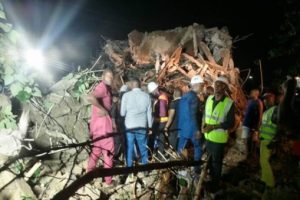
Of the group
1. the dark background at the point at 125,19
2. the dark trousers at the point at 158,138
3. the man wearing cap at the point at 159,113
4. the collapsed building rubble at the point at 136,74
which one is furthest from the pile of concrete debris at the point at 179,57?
the dark trousers at the point at 158,138

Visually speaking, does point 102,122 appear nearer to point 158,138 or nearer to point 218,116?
point 158,138

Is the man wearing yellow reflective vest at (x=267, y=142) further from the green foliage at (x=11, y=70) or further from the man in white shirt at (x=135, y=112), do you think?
the green foliage at (x=11, y=70)

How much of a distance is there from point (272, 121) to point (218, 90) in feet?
3.12

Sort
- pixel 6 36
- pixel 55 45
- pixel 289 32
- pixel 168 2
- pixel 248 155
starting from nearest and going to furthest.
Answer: pixel 6 36, pixel 248 155, pixel 55 45, pixel 289 32, pixel 168 2

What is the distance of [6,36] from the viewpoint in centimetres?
443

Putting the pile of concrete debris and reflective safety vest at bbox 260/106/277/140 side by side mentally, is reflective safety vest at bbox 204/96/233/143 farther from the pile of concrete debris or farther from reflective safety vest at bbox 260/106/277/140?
the pile of concrete debris

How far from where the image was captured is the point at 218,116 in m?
5.84

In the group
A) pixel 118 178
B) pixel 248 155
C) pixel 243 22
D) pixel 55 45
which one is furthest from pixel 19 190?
pixel 243 22

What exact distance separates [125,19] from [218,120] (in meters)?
13.4

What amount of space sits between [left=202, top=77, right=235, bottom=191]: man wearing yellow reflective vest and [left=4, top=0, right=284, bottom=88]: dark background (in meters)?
4.82

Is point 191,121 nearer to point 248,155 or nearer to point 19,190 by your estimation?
point 248,155

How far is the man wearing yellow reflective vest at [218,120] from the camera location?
18.9 ft

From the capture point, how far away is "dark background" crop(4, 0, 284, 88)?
10.8 m

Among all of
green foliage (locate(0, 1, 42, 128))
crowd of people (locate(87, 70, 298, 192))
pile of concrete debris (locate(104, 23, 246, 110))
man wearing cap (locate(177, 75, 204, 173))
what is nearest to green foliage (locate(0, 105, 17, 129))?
green foliage (locate(0, 1, 42, 128))
